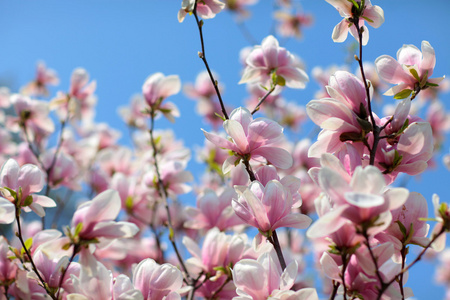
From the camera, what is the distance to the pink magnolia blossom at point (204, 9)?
902mm

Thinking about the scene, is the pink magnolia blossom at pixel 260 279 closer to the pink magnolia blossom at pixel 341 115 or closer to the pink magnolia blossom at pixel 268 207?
the pink magnolia blossom at pixel 268 207

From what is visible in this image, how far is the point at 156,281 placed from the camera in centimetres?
68

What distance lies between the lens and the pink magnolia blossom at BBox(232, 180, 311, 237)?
647mm

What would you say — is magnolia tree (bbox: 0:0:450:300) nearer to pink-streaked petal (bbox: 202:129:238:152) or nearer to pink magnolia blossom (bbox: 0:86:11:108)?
pink-streaked petal (bbox: 202:129:238:152)

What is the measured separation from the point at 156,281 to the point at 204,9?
0.65 meters

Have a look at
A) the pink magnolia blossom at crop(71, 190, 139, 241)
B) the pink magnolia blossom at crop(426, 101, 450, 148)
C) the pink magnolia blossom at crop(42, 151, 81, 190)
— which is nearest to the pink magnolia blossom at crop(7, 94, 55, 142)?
the pink magnolia blossom at crop(42, 151, 81, 190)

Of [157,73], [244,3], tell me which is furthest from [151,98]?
[244,3]

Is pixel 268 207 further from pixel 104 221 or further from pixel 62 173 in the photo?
pixel 62 173

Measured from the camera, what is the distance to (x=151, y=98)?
1.29 metres

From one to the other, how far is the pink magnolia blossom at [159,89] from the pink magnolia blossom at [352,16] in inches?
23.9

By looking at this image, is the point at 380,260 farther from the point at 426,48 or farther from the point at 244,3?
the point at 244,3

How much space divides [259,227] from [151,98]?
2.46 ft

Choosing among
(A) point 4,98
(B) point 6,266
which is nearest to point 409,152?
(B) point 6,266

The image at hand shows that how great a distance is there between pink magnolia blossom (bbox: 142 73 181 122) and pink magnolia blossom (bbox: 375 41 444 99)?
708 mm
